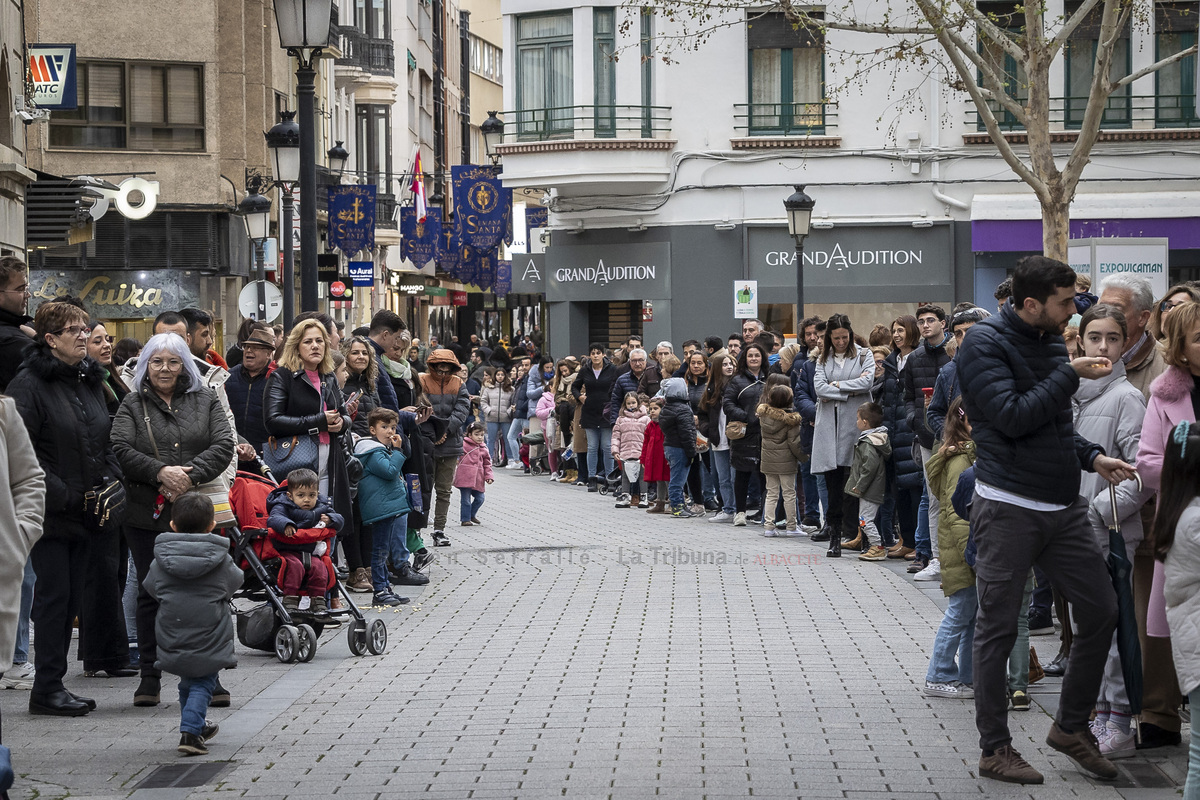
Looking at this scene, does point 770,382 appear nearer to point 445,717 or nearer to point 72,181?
point 445,717

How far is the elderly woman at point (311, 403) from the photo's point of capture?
1135cm

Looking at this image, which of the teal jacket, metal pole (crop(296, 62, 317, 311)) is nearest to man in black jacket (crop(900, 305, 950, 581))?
the teal jacket

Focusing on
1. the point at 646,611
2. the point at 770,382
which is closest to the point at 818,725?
the point at 646,611

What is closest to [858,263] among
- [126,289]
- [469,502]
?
[126,289]

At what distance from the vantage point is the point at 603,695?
8.30 metres

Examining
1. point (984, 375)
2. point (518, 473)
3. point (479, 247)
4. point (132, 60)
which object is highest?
point (132, 60)

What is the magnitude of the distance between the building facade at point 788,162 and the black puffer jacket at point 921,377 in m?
18.3

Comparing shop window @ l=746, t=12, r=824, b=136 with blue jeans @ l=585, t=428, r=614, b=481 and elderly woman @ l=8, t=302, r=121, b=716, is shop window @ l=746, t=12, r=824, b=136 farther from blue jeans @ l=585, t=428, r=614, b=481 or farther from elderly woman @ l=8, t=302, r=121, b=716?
elderly woman @ l=8, t=302, r=121, b=716

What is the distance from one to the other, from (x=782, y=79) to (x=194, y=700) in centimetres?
2614

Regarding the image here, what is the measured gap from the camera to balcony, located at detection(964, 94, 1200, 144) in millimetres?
30172

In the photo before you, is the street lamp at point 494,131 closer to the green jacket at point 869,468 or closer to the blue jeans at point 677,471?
the blue jeans at point 677,471

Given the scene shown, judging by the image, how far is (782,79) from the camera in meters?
31.7

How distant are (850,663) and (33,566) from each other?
450cm

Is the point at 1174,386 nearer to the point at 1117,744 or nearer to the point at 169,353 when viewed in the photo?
the point at 1117,744
